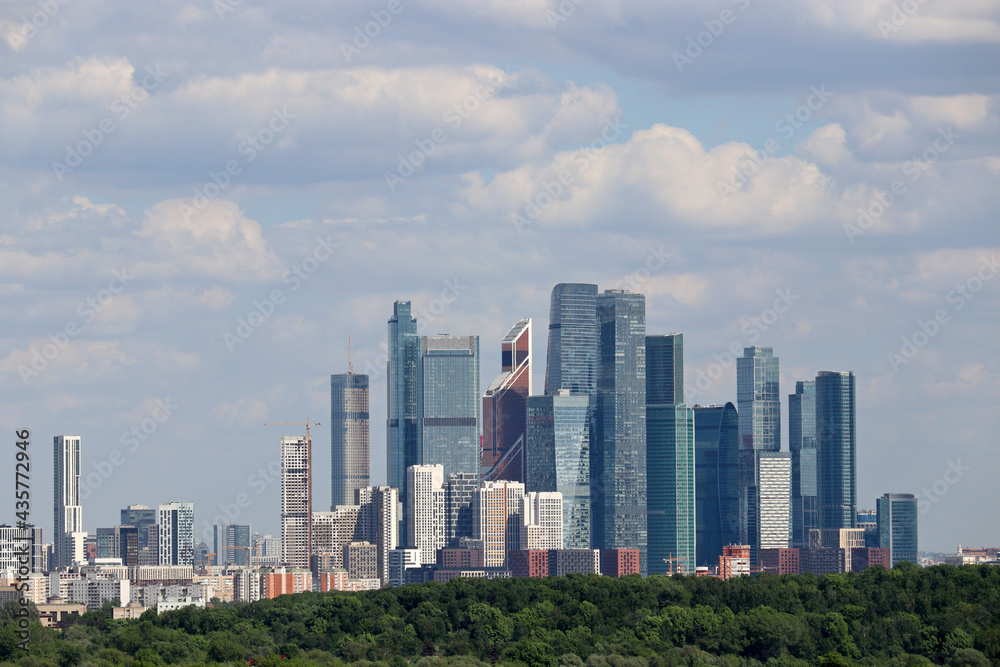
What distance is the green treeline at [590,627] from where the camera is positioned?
317 feet

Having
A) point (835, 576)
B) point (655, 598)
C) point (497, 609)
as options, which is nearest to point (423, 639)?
point (497, 609)

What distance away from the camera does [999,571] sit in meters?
111

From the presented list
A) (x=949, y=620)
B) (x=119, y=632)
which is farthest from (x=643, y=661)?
(x=119, y=632)

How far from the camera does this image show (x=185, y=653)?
10175cm

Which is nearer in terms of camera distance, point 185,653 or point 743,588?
point 185,653

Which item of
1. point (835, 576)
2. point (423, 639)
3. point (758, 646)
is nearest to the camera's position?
point (758, 646)

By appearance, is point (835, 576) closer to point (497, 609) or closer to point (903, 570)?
point (903, 570)

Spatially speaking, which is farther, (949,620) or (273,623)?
(273,623)

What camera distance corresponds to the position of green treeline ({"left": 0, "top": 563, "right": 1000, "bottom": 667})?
9662 centimetres

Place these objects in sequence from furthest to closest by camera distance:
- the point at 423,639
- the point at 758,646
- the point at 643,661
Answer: the point at 423,639
the point at 758,646
the point at 643,661

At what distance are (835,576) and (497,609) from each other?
2318 centimetres

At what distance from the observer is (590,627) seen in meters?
108

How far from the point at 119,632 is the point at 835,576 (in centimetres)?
4803

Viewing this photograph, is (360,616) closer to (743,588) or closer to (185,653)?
(185,653)
